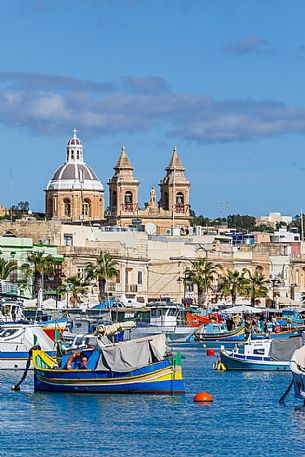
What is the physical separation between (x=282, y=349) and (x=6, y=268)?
56759mm

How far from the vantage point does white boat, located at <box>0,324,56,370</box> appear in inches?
3206

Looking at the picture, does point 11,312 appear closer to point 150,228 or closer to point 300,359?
point 300,359

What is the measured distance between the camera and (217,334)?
11844 cm

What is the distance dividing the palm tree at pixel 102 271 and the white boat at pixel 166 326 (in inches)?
672

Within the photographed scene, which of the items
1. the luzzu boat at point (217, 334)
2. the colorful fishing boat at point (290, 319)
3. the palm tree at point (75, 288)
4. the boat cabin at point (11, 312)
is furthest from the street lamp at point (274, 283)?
the boat cabin at point (11, 312)

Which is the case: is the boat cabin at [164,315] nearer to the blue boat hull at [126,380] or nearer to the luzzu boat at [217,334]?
the luzzu boat at [217,334]

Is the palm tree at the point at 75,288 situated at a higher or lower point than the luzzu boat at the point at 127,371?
higher

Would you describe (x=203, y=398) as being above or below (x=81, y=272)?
below

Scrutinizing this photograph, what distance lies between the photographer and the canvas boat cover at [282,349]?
80125mm

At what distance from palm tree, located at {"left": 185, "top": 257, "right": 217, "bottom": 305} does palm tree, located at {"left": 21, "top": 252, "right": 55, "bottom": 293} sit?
1938 cm

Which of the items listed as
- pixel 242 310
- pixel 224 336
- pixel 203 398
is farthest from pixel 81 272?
pixel 203 398

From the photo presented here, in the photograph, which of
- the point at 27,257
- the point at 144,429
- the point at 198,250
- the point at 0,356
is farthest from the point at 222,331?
the point at 144,429

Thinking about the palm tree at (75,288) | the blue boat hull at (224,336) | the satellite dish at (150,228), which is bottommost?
the blue boat hull at (224,336)

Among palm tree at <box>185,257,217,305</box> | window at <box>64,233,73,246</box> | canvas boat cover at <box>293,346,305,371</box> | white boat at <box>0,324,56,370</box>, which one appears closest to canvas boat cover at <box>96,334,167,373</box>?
canvas boat cover at <box>293,346,305,371</box>
